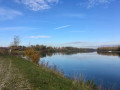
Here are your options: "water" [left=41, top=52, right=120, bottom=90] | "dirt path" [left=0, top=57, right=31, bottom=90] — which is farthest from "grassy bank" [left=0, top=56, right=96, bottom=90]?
"water" [left=41, top=52, right=120, bottom=90]

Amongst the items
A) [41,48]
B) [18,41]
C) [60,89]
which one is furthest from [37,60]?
[41,48]

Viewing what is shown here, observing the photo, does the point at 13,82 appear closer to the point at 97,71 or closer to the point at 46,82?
the point at 46,82

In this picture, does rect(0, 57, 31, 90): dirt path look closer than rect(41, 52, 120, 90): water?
Yes

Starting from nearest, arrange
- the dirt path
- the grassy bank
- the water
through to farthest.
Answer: the dirt path < the grassy bank < the water

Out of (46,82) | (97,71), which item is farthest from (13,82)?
(97,71)

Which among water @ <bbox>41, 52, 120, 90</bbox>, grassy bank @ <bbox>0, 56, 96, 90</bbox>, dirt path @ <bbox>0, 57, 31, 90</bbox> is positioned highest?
dirt path @ <bbox>0, 57, 31, 90</bbox>

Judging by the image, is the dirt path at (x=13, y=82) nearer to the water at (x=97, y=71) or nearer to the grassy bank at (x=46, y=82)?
the grassy bank at (x=46, y=82)

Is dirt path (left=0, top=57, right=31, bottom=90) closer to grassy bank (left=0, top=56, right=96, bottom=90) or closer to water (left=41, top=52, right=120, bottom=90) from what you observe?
grassy bank (left=0, top=56, right=96, bottom=90)

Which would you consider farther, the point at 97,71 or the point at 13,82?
the point at 97,71

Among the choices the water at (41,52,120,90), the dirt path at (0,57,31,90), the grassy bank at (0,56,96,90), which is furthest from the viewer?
the water at (41,52,120,90)

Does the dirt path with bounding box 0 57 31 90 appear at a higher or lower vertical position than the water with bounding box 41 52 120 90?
higher

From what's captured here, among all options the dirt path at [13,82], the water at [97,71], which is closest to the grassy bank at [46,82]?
the dirt path at [13,82]

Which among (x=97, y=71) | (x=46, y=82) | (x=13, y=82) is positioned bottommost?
(x=97, y=71)

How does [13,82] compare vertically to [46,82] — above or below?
above
